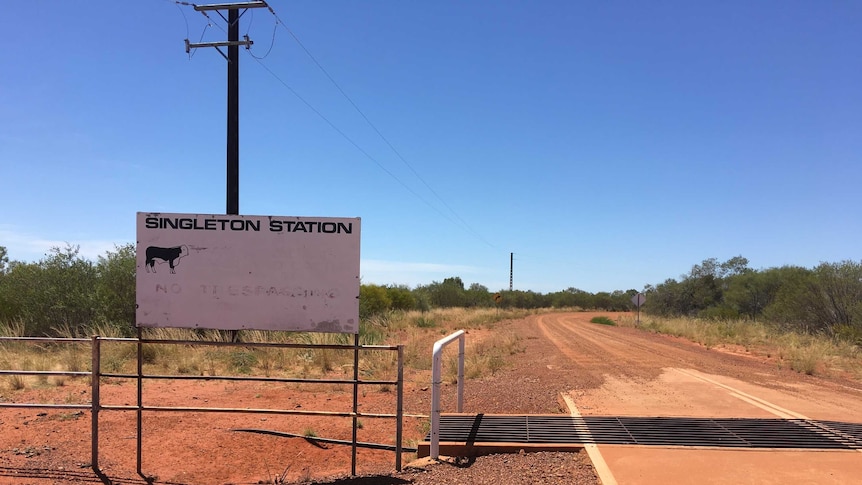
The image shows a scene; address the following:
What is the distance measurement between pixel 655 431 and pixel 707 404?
2.70 meters

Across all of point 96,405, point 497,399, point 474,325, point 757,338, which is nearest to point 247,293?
point 96,405

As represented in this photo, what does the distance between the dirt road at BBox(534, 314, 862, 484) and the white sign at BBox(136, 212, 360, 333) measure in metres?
3.22

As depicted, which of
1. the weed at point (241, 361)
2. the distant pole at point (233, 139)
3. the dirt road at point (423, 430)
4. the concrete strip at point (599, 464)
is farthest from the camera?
the distant pole at point (233, 139)

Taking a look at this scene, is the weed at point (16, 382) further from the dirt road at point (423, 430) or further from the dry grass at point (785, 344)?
the dry grass at point (785, 344)

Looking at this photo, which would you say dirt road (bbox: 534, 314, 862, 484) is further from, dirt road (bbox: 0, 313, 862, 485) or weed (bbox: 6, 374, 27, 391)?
weed (bbox: 6, 374, 27, 391)

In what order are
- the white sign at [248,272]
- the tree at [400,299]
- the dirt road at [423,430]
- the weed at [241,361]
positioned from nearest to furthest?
the dirt road at [423,430] < the white sign at [248,272] < the weed at [241,361] < the tree at [400,299]

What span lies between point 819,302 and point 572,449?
24144 mm

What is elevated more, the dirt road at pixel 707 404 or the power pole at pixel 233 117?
the power pole at pixel 233 117

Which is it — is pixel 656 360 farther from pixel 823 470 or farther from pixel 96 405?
pixel 96 405

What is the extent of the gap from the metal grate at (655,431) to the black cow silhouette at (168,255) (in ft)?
11.7

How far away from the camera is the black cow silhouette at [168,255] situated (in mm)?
5954

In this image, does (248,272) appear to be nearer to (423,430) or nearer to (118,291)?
(423,430)

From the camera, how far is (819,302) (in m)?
24.0

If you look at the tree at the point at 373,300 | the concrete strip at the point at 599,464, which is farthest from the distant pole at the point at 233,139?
the tree at the point at 373,300
